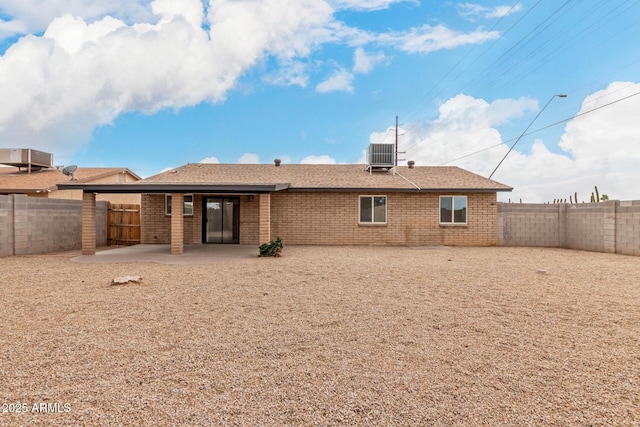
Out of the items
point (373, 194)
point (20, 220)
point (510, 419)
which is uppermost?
point (373, 194)

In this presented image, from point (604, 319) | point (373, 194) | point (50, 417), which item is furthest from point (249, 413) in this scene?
point (373, 194)

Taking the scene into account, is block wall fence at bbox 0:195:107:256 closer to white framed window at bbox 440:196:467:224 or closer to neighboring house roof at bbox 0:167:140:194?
neighboring house roof at bbox 0:167:140:194

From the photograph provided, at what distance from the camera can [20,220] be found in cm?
1205

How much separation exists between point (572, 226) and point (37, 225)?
22059 millimetres

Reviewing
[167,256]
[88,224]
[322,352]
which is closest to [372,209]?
[167,256]

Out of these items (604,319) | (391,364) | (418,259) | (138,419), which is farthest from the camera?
(418,259)

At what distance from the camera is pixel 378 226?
15633 mm

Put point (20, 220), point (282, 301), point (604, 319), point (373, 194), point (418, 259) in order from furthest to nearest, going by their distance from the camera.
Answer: point (373, 194)
point (20, 220)
point (418, 259)
point (282, 301)
point (604, 319)

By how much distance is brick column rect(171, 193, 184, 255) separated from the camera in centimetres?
1195

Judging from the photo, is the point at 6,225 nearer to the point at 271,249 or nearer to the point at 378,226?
the point at 271,249

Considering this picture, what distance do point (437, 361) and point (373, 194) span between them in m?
12.3

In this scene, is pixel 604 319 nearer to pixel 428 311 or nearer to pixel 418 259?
pixel 428 311

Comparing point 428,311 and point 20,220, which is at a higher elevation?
point 20,220

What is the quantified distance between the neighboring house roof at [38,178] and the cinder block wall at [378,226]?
32.2ft
